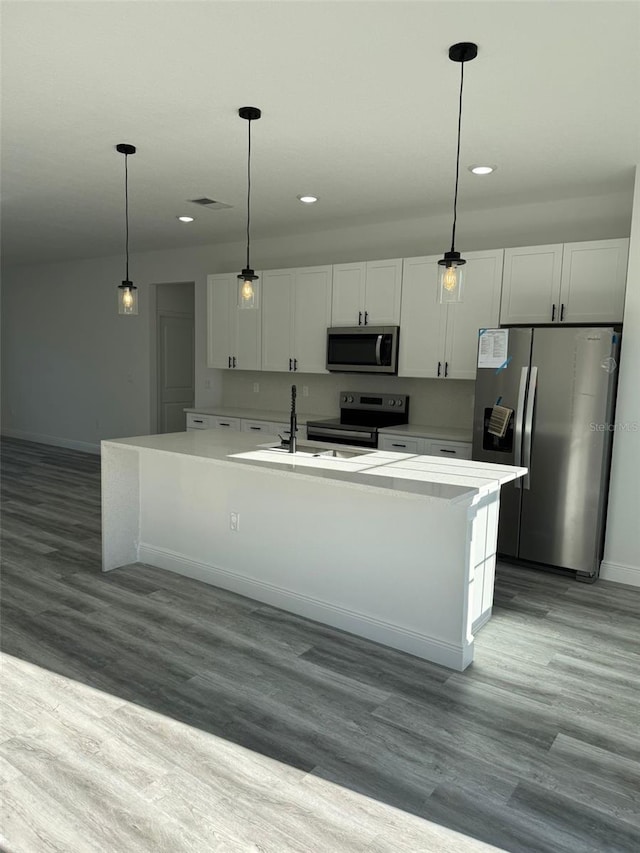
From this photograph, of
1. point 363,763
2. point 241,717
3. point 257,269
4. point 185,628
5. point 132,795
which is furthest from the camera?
point 257,269

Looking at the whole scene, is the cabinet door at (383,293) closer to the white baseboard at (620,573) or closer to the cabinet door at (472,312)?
the cabinet door at (472,312)

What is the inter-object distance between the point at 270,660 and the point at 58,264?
7.57 m

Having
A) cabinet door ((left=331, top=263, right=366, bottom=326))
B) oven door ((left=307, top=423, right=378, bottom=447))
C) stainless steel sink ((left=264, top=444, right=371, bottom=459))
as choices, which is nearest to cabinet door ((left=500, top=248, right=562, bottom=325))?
cabinet door ((left=331, top=263, right=366, bottom=326))

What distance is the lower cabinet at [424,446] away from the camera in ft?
15.2

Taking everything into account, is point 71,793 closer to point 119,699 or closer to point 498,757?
point 119,699

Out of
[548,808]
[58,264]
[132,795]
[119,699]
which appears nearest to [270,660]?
[119,699]

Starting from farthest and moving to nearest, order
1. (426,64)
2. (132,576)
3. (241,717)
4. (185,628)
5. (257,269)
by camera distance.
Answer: (257,269)
(132,576)
(185,628)
(426,64)
(241,717)

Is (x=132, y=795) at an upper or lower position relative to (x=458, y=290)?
lower

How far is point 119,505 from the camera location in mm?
4051

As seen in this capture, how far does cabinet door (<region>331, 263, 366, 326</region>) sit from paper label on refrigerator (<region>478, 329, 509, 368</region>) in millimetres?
1334

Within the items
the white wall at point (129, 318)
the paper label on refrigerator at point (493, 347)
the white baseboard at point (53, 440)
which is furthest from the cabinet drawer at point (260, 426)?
the white baseboard at point (53, 440)

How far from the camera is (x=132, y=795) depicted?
6.39ft

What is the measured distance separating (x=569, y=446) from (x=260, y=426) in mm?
2863

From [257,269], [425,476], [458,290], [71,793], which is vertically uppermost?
[257,269]
